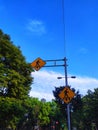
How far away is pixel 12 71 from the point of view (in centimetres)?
5616

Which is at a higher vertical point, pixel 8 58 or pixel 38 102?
pixel 38 102

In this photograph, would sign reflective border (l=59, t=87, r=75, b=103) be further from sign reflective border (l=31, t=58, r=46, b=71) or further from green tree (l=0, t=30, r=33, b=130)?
green tree (l=0, t=30, r=33, b=130)

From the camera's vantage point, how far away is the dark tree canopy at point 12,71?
5506 centimetres

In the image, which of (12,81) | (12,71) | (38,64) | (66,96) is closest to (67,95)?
(66,96)

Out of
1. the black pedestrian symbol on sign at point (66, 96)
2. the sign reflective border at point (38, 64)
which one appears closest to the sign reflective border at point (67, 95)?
the black pedestrian symbol on sign at point (66, 96)

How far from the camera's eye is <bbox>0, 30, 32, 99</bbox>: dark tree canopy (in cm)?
5506

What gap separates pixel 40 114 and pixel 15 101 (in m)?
70.8

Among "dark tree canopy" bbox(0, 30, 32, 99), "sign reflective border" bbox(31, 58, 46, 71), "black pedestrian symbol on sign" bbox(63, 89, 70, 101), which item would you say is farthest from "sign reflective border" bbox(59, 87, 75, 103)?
"dark tree canopy" bbox(0, 30, 32, 99)

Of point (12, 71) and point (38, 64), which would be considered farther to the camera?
point (12, 71)

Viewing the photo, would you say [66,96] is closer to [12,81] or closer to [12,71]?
[12,81]

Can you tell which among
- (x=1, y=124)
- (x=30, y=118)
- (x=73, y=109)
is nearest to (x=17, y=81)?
(x=1, y=124)

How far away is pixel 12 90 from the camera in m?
55.1

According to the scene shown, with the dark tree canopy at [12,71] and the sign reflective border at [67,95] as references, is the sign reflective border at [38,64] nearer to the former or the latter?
the sign reflective border at [67,95]

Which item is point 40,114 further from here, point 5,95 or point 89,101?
point 5,95
